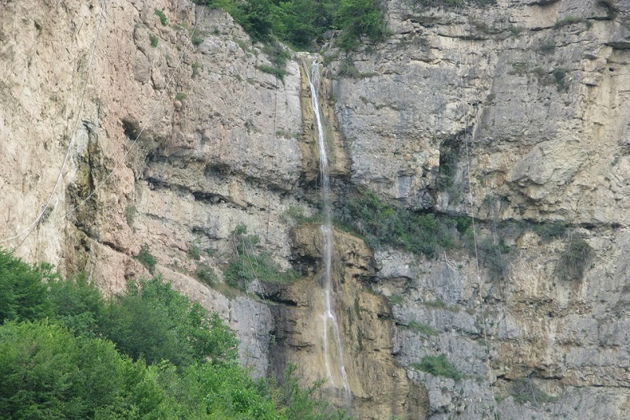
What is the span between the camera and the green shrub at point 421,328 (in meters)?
43.5

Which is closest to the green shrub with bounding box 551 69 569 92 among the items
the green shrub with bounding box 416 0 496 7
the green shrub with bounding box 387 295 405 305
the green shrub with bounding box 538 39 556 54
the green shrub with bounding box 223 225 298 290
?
the green shrub with bounding box 538 39 556 54

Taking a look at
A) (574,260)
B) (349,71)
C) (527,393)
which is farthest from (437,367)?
(349,71)

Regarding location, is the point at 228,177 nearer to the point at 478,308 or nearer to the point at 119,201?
the point at 119,201

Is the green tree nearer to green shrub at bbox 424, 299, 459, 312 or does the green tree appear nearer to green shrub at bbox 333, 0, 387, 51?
green shrub at bbox 424, 299, 459, 312

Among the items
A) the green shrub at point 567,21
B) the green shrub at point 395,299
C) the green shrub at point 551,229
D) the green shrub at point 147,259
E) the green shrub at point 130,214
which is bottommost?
the green shrub at point 147,259

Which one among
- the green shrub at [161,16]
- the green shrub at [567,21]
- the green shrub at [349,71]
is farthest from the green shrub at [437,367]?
the green shrub at [161,16]

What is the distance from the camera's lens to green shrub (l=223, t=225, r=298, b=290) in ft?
135

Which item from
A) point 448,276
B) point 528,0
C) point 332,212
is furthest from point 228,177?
point 528,0

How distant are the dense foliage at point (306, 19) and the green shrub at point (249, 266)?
7088 millimetres

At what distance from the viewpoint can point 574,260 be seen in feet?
145

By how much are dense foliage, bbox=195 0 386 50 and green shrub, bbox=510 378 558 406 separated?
12.7 meters

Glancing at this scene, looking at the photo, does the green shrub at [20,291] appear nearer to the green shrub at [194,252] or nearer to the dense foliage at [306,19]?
the green shrub at [194,252]

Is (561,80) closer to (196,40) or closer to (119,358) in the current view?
(196,40)

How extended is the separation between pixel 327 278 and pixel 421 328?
3.51m
